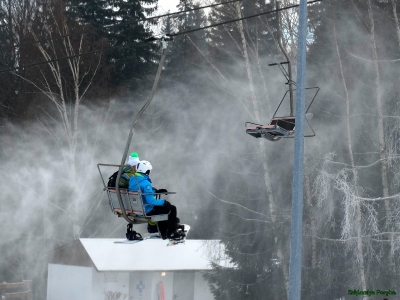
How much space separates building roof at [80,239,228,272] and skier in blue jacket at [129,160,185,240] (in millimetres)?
13981

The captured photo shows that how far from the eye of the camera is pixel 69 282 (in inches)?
1048

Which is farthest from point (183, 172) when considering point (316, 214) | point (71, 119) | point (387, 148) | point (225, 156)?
point (387, 148)

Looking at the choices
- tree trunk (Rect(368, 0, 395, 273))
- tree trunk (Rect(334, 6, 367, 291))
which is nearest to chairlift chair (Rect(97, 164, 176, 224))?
tree trunk (Rect(334, 6, 367, 291))

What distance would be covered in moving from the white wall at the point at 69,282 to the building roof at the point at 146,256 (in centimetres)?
91

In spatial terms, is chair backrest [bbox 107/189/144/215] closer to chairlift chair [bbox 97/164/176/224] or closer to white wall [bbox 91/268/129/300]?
chairlift chair [bbox 97/164/176/224]

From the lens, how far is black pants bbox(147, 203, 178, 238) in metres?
9.50

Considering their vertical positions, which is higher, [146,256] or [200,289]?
[146,256]

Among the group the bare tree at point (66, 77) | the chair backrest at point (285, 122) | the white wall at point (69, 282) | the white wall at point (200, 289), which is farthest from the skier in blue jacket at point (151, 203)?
the white wall at point (200, 289)

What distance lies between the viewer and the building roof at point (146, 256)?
25.4 meters

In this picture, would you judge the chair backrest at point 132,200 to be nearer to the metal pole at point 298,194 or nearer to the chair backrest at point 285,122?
the metal pole at point 298,194

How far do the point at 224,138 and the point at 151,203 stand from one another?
51.7ft

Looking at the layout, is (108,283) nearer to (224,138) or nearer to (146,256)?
(146,256)

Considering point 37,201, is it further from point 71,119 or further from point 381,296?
point 381,296

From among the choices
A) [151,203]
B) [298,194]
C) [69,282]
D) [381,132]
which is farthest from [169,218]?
[69,282]
